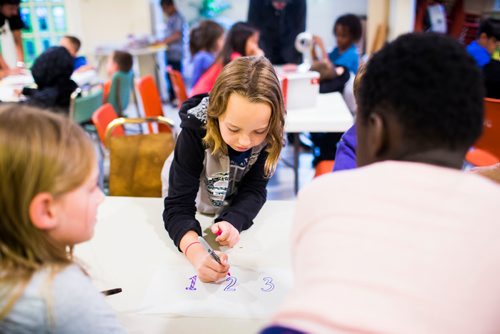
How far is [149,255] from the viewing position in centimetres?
111

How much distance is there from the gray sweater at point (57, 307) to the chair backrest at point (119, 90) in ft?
9.55

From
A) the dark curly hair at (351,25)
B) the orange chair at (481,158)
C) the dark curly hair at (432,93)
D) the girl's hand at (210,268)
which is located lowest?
the orange chair at (481,158)

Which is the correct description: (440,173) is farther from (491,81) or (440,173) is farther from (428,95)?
(491,81)

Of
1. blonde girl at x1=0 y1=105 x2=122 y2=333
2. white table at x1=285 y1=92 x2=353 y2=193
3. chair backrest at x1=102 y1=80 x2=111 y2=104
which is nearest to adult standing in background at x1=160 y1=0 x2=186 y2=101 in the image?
chair backrest at x1=102 y1=80 x2=111 y2=104

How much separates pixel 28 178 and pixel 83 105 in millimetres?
2489

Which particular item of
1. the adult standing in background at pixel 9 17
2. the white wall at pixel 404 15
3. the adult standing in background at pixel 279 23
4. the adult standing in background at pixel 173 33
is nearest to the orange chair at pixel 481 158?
the adult standing in background at pixel 279 23

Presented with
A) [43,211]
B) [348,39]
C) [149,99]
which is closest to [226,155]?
[43,211]

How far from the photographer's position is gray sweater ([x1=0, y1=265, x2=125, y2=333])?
590 millimetres

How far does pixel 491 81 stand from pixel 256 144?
182cm

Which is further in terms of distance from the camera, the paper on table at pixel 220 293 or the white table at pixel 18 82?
the white table at pixel 18 82

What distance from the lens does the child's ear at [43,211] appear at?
60 centimetres

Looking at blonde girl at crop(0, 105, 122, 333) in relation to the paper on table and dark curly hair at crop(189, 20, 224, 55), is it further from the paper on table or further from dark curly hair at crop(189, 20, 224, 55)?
dark curly hair at crop(189, 20, 224, 55)

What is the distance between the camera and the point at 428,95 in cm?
54

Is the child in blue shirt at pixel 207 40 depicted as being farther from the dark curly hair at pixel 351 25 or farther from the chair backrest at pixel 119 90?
the dark curly hair at pixel 351 25
